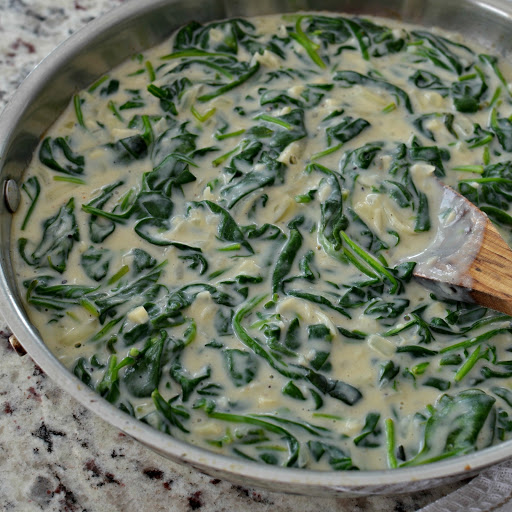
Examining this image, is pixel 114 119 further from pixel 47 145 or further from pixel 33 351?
pixel 33 351

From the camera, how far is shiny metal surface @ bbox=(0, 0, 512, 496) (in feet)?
9.06

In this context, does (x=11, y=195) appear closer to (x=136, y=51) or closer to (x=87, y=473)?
(x=136, y=51)

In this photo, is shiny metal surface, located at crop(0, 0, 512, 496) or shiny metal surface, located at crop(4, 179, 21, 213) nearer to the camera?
shiny metal surface, located at crop(0, 0, 512, 496)

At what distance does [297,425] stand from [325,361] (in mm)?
371

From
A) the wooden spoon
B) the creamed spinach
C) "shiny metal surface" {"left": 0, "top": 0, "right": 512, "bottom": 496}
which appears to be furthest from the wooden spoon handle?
"shiny metal surface" {"left": 0, "top": 0, "right": 512, "bottom": 496}

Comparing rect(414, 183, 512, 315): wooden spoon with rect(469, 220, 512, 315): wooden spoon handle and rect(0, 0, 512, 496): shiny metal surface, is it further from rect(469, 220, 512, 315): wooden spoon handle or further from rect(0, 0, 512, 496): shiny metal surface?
rect(0, 0, 512, 496): shiny metal surface

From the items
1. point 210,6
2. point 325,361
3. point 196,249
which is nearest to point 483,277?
point 325,361

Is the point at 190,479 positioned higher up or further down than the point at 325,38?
further down

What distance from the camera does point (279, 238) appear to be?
12.7ft

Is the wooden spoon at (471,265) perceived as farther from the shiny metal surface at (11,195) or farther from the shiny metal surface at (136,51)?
the shiny metal surface at (11,195)

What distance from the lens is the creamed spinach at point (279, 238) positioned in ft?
10.7

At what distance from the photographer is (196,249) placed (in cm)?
379

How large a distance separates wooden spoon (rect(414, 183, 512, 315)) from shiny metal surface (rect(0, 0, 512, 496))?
0.89 meters

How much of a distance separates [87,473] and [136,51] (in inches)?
114
